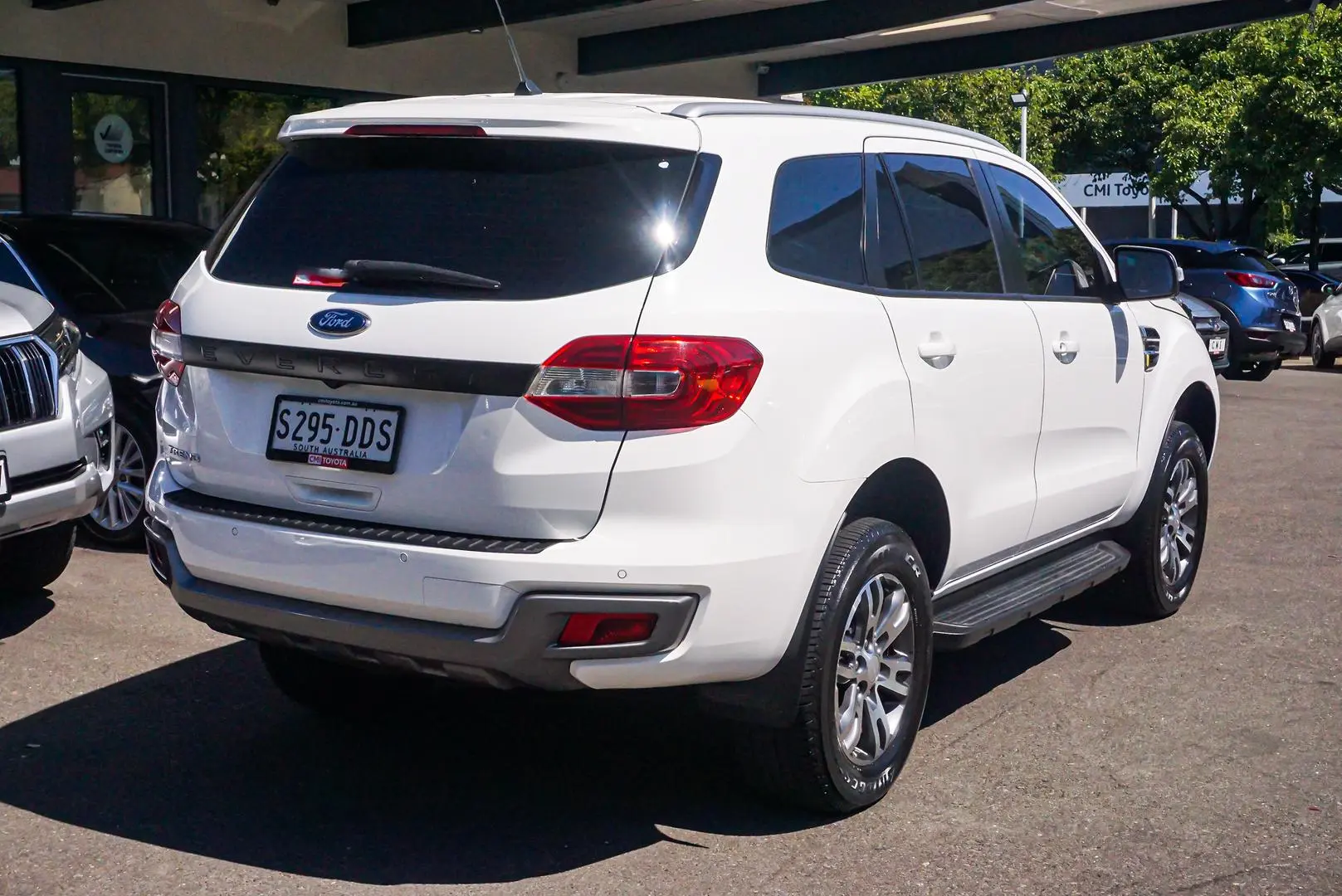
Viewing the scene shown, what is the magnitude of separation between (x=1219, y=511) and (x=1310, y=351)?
14.3 meters

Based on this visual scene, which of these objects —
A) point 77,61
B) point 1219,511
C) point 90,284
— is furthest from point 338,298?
point 77,61

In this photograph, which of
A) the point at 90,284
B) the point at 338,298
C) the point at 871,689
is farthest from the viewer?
the point at 90,284

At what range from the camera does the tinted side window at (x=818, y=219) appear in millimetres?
4160

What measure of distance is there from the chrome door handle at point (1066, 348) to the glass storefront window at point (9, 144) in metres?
10.7

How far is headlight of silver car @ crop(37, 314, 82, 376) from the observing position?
20.3 feet

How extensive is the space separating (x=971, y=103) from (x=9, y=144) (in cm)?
3581

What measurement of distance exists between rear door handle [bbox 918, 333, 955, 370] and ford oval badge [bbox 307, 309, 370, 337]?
1.59 metres

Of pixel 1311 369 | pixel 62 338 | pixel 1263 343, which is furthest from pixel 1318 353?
pixel 62 338

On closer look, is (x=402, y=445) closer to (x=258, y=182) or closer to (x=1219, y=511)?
(x=258, y=182)

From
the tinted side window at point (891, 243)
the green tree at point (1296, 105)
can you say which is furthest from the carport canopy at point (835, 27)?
the green tree at point (1296, 105)

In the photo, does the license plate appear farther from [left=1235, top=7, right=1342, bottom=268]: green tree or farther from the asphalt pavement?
[left=1235, top=7, right=1342, bottom=268]: green tree

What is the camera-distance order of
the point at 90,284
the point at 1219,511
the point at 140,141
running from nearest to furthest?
1. the point at 90,284
2. the point at 1219,511
3. the point at 140,141

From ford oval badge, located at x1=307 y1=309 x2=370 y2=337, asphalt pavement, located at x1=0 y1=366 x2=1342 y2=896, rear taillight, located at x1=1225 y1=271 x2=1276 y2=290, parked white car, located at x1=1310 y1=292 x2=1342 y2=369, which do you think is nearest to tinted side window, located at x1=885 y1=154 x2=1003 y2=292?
asphalt pavement, located at x1=0 y1=366 x2=1342 y2=896

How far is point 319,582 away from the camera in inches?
153
